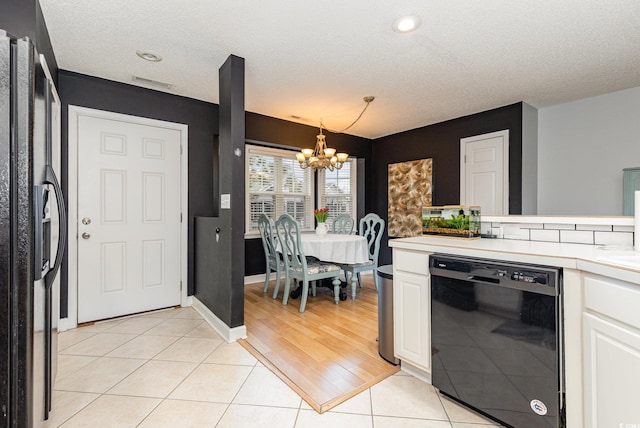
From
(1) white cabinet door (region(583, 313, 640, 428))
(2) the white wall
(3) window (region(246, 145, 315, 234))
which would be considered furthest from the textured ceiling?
(1) white cabinet door (region(583, 313, 640, 428))

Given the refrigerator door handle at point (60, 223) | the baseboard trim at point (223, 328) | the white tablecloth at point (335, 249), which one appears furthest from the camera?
the white tablecloth at point (335, 249)

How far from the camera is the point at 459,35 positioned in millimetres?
2283

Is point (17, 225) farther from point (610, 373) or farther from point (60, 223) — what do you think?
point (610, 373)

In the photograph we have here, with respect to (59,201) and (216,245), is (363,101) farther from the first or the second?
(59,201)

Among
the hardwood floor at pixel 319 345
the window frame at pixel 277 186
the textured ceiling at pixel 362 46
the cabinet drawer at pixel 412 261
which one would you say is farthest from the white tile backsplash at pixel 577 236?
the window frame at pixel 277 186

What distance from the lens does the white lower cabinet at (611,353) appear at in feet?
3.49

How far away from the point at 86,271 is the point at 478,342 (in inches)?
131

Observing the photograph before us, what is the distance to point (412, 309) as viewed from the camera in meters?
1.89

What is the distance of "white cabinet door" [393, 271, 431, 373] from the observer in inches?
71.5

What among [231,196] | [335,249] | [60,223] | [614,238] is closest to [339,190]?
[335,249]

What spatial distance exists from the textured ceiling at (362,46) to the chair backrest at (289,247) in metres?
1.42

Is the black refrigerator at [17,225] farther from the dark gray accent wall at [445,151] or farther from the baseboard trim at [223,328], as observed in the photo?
the dark gray accent wall at [445,151]

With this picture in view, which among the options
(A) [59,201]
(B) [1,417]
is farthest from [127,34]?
(B) [1,417]

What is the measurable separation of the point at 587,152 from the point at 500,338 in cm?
334
